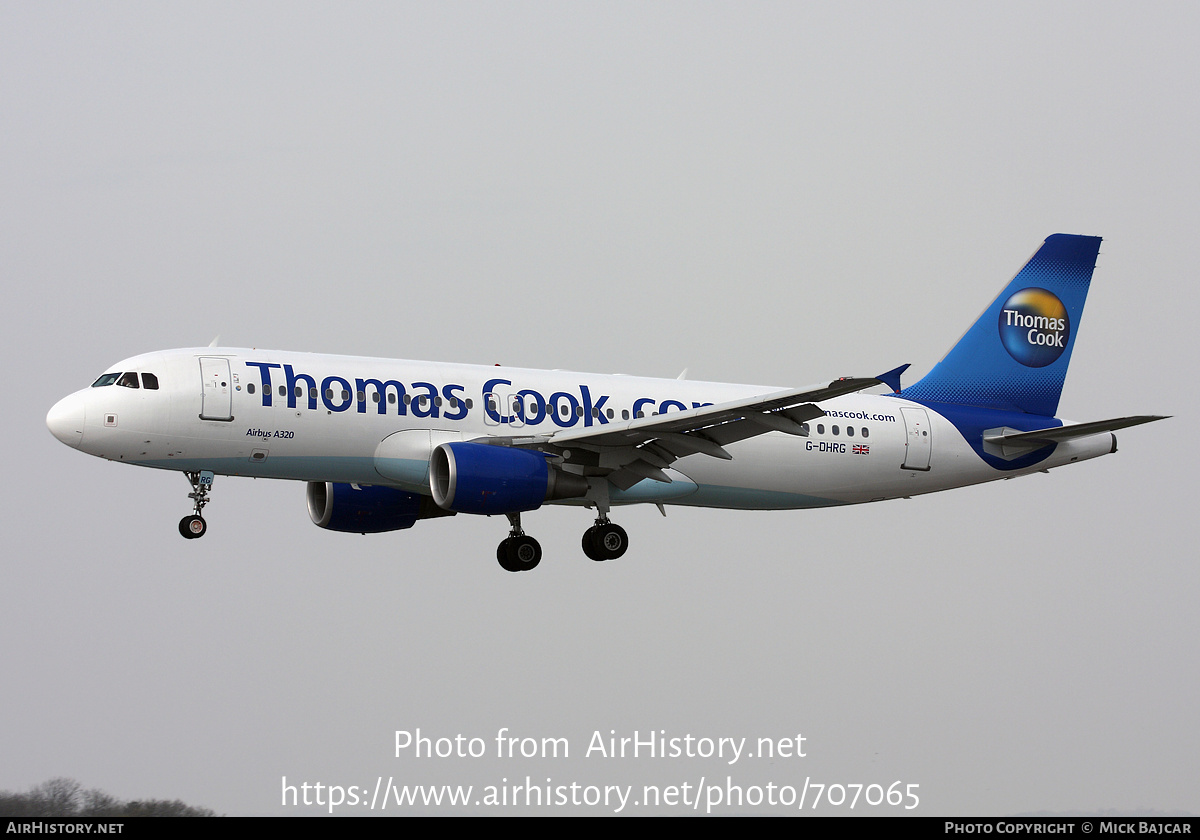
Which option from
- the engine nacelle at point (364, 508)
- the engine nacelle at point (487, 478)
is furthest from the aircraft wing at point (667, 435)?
the engine nacelle at point (364, 508)

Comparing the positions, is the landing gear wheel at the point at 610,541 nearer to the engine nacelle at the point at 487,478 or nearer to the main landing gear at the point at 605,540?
the main landing gear at the point at 605,540

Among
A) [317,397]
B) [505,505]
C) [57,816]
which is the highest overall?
[317,397]

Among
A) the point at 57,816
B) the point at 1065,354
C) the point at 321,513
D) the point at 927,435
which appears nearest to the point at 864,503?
the point at 927,435

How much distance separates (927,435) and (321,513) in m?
15.6

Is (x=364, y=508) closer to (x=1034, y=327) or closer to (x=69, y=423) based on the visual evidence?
(x=69, y=423)

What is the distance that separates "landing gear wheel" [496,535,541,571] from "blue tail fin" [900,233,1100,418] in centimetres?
1103

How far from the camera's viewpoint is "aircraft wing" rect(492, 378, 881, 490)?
3659 cm

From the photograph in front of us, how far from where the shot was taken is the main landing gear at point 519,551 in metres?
41.2

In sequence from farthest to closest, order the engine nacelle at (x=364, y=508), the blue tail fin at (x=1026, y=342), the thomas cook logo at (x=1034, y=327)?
the thomas cook logo at (x=1034, y=327) < the blue tail fin at (x=1026, y=342) < the engine nacelle at (x=364, y=508)

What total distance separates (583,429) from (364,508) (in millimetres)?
6663

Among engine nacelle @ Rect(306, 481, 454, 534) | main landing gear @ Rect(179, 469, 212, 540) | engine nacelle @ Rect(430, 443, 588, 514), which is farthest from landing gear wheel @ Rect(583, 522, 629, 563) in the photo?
main landing gear @ Rect(179, 469, 212, 540)
